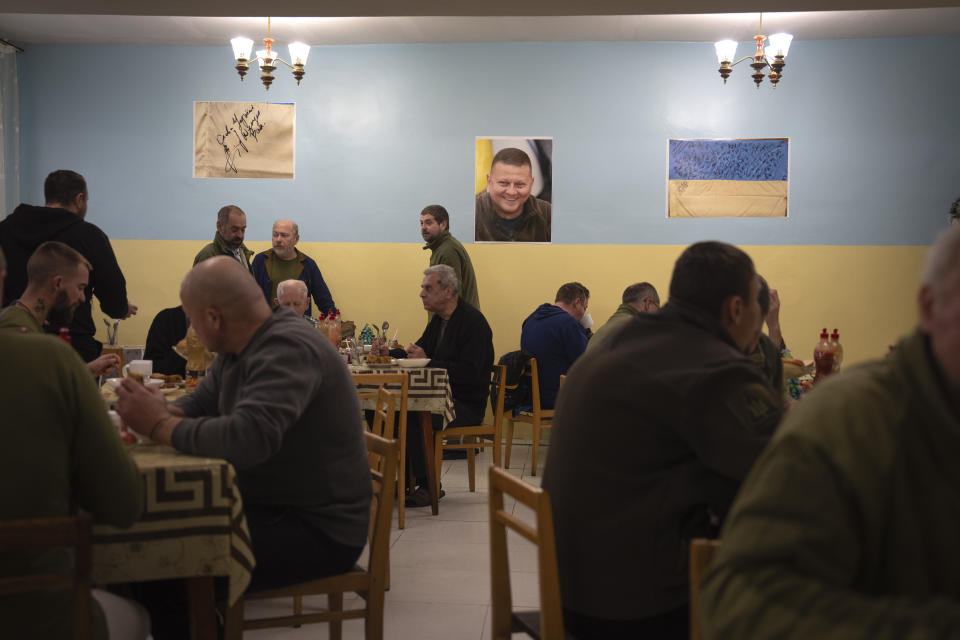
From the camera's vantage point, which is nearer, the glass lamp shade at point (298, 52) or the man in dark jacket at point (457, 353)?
the man in dark jacket at point (457, 353)

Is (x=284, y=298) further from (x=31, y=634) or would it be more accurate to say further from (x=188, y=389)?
(x=31, y=634)

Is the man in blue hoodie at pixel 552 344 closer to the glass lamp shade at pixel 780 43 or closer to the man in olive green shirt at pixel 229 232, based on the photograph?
the man in olive green shirt at pixel 229 232

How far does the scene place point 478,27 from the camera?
6969 millimetres

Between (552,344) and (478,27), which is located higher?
(478,27)

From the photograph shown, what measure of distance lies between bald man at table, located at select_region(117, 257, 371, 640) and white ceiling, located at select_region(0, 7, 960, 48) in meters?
5.02

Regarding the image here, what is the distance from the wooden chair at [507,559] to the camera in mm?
1619

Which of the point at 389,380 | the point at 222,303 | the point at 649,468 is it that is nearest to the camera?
the point at 649,468

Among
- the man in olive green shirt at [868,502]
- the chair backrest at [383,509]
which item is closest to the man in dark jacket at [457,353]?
the chair backrest at [383,509]

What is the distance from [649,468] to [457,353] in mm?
3426

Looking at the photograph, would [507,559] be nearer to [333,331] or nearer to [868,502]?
[868,502]

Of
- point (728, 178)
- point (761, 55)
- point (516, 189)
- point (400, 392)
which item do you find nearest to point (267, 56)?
point (516, 189)

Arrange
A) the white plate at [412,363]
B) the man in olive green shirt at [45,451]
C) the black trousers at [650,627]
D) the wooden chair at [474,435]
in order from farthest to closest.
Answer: the wooden chair at [474,435], the white plate at [412,363], the black trousers at [650,627], the man in olive green shirt at [45,451]
